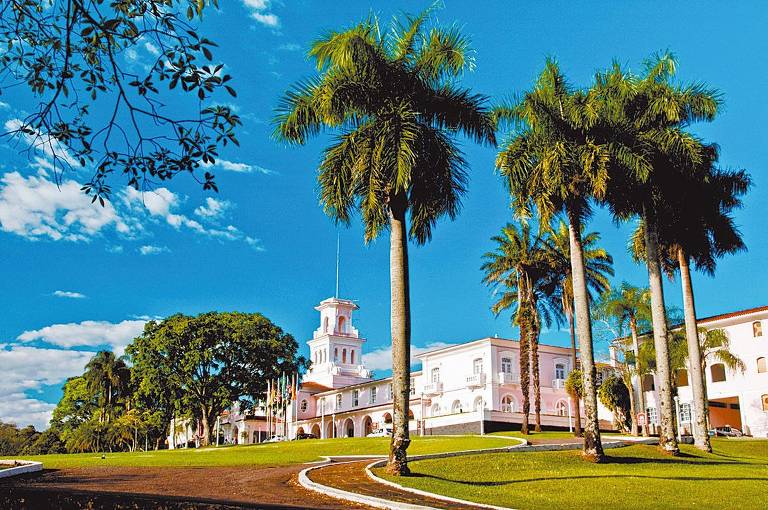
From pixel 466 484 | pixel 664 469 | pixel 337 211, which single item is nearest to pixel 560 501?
pixel 466 484

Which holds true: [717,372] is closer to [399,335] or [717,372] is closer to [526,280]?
[526,280]

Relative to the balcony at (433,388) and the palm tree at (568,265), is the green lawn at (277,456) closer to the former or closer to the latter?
the palm tree at (568,265)

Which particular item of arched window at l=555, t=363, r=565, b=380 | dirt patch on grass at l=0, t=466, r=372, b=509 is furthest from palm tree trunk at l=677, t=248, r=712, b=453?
arched window at l=555, t=363, r=565, b=380

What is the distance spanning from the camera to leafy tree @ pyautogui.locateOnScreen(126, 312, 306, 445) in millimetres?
61594

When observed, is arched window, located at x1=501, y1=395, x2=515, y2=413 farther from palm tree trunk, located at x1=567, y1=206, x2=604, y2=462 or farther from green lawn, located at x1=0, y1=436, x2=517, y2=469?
palm tree trunk, located at x1=567, y1=206, x2=604, y2=462

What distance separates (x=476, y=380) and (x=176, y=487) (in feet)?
163

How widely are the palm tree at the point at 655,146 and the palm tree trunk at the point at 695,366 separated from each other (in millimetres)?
3756

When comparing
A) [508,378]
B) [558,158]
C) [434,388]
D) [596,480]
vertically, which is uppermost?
[558,158]

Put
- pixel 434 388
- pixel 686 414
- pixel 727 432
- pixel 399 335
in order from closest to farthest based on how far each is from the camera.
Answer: pixel 399 335, pixel 727 432, pixel 686 414, pixel 434 388

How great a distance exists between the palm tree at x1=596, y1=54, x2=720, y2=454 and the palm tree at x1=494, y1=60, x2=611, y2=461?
1231 mm

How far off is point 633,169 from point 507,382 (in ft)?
134

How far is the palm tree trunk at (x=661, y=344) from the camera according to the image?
93.6ft

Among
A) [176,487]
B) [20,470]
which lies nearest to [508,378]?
[20,470]

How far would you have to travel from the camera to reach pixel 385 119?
22.8 meters
